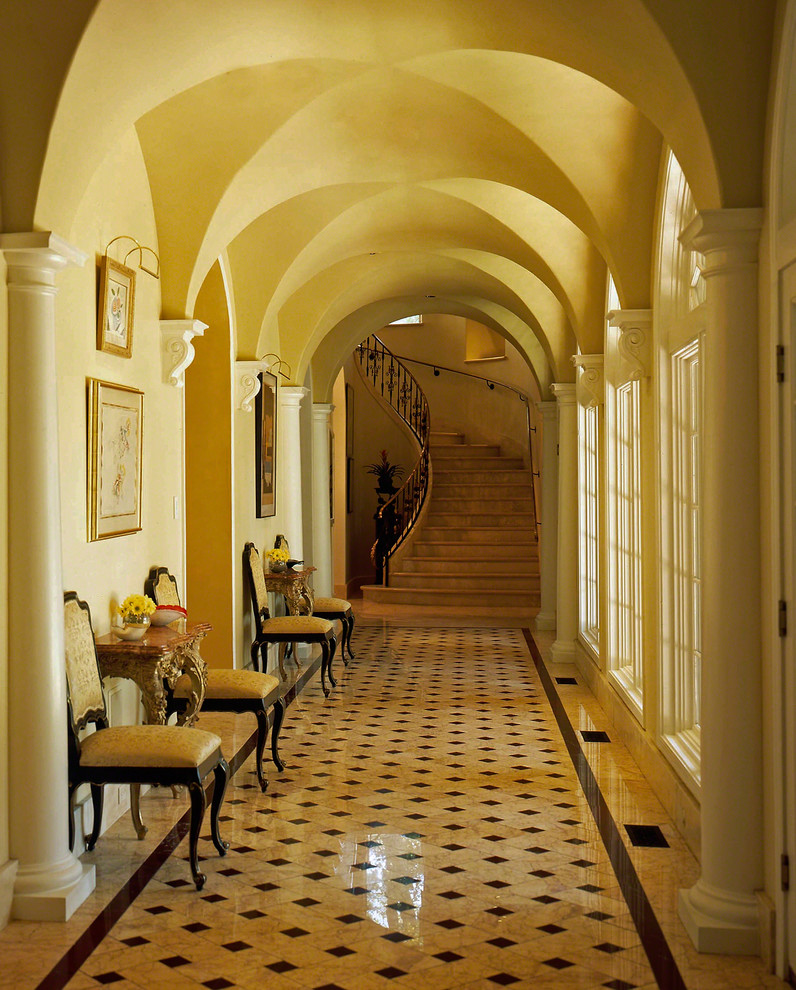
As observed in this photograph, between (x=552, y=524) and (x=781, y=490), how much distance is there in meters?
9.07

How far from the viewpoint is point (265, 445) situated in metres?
9.51

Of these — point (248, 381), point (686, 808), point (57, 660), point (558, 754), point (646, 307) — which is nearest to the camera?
point (57, 660)

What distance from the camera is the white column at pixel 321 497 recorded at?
41.4ft

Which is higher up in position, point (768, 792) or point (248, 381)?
point (248, 381)

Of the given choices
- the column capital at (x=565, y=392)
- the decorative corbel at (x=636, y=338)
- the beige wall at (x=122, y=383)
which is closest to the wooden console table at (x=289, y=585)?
the beige wall at (x=122, y=383)

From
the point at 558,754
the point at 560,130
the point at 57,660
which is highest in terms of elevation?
the point at 560,130

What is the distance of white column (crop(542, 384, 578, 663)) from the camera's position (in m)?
10.6

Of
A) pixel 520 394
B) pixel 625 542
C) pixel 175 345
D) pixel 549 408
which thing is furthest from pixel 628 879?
pixel 520 394

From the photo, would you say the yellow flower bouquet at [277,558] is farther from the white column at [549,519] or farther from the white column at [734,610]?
the white column at [734,610]

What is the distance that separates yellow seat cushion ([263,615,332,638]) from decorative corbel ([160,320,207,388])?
109 inches

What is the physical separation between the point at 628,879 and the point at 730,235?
2.79 m

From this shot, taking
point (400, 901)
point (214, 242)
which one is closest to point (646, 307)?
point (214, 242)

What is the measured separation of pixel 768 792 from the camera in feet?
12.2

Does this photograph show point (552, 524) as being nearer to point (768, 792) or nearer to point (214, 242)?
point (214, 242)
